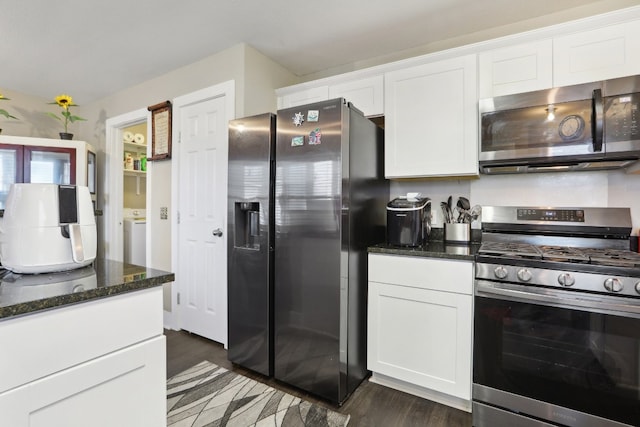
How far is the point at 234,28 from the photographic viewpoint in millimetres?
2277

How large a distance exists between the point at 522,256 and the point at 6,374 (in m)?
1.97

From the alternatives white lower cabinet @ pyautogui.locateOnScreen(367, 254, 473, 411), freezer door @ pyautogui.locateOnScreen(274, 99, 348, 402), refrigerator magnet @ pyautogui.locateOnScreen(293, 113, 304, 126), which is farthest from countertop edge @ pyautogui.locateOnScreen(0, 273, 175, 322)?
white lower cabinet @ pyautogui.locateOnScreen(367, 254, 473, 411)

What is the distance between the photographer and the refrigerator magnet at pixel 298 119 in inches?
73.2

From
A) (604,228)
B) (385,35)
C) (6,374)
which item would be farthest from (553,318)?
(385,35)

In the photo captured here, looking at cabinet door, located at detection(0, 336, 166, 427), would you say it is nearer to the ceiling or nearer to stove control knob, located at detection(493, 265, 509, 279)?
stove control knob, located at detection(493, 265, 509, 279)

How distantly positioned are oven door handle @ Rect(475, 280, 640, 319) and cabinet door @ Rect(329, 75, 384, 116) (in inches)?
55.0

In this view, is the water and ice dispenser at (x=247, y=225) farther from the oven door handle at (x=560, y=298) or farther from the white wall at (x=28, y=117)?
the white wall at (x=28, y=117)

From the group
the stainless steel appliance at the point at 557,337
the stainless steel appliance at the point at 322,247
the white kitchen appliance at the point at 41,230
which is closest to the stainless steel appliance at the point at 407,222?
the stainless steel appliance at the point at 322,247

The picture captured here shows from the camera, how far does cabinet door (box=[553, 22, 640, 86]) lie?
63.0 inches

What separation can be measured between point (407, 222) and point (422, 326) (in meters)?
0.64

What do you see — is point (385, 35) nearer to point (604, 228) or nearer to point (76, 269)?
point (604, 228)

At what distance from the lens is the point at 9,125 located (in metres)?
3.69

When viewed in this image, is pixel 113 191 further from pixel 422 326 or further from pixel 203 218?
pixel 422 326

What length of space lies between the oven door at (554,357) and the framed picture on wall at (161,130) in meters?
2.96
